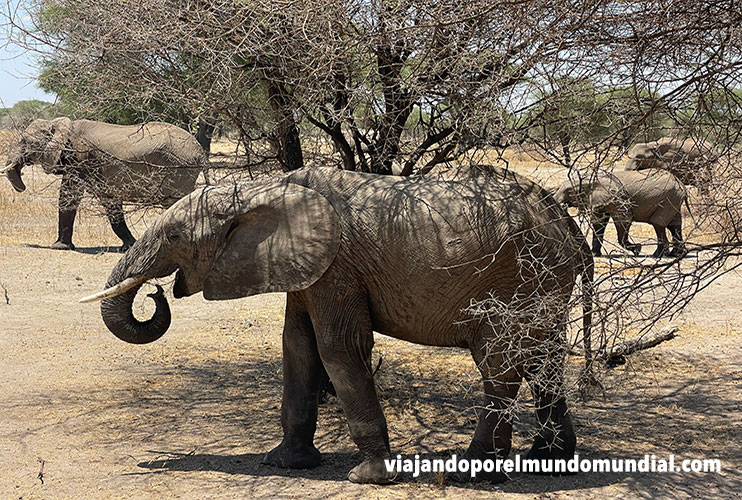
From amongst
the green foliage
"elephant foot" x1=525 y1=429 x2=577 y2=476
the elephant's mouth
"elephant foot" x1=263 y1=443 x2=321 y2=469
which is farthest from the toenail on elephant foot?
the elephant's mouth

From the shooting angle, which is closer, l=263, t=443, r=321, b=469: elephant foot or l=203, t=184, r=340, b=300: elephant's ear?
l=203, t=184, r=340, b=300: elephant's ear

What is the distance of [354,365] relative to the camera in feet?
17.2

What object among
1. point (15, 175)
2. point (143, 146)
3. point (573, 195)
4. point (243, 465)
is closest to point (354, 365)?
point (243, 465)

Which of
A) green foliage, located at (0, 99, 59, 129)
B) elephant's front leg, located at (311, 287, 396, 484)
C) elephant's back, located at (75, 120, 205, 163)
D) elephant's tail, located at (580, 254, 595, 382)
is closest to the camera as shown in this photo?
elephant's tail, located at (580, 254, 595, 382)

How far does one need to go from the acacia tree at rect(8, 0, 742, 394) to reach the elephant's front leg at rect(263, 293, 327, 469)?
1350mm

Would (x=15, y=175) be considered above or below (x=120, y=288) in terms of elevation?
above

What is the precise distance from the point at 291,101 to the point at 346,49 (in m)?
0.97

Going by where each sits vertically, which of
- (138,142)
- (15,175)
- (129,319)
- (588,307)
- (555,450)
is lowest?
(555,450)

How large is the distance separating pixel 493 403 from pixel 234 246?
1.77 meters

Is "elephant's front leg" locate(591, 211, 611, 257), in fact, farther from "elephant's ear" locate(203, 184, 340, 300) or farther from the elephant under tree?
"elephant's ear" locate(203, 184, 340, 300)

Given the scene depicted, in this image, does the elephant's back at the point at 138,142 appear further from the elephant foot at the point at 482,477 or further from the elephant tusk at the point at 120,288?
the elephant foot at the point at 482,477

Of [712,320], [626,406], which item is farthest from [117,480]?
[712,320]

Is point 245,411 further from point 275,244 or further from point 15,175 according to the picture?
point 15,175

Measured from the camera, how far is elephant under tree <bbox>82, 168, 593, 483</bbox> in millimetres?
5137
